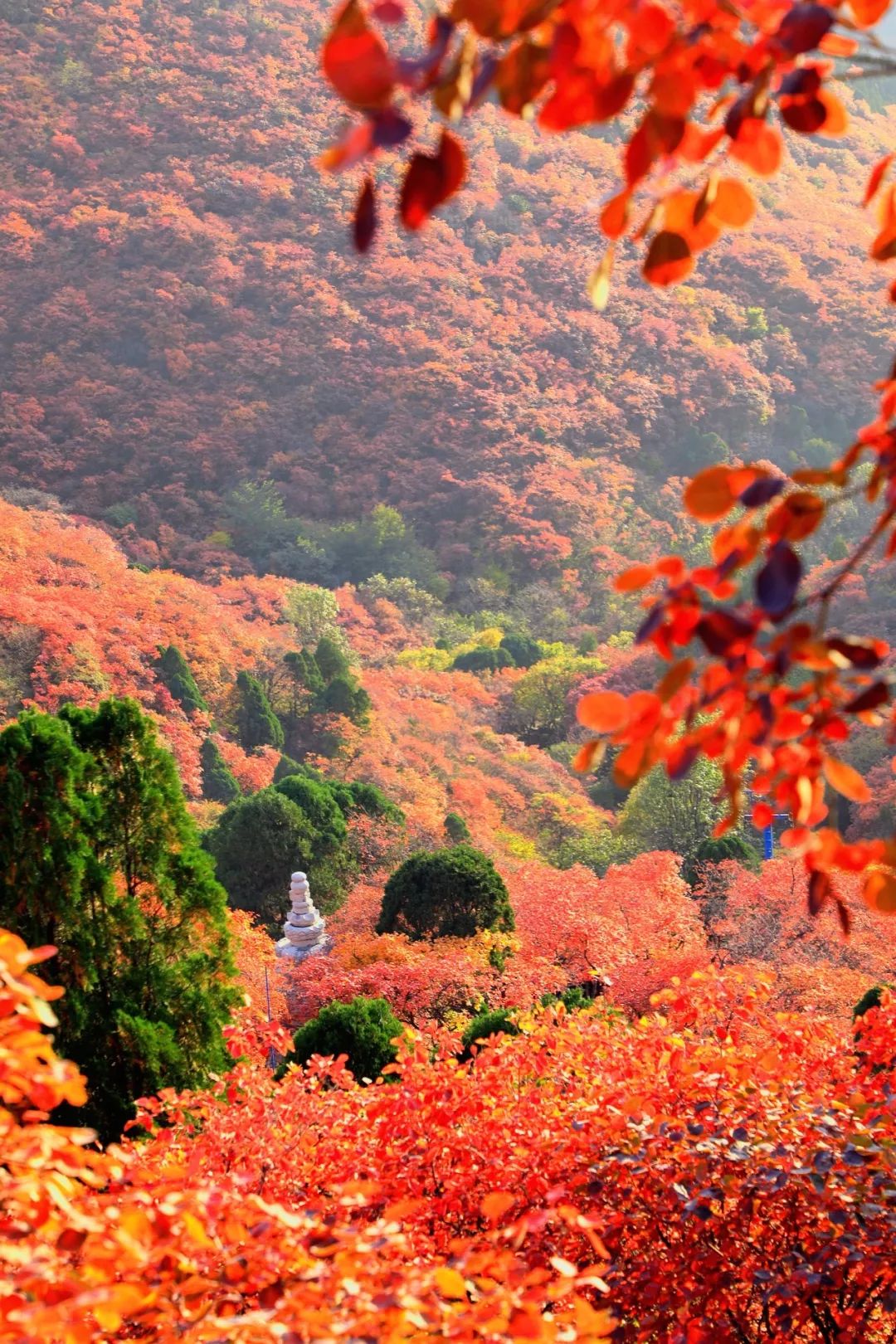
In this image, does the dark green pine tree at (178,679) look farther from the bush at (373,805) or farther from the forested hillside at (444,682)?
the bush at (373,805)

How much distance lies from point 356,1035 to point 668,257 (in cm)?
911

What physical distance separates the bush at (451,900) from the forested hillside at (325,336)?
18696 mm

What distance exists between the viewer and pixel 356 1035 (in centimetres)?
984

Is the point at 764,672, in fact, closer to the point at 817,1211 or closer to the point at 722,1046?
the point at 817,1211

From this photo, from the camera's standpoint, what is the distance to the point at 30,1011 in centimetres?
245

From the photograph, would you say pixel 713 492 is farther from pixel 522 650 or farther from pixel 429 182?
pixel 522 650

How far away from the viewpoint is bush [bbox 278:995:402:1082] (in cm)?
980

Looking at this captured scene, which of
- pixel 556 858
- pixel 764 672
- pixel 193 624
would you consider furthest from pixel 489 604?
pixel 764 672

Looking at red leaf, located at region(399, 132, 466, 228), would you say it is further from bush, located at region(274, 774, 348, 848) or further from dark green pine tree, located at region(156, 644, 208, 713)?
dark green pine tree, located at region(156, 644, 208, 713)

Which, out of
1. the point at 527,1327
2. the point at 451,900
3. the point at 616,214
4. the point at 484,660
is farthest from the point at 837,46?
the point at 484,660

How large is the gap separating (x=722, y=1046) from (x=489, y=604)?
27380 millimetres

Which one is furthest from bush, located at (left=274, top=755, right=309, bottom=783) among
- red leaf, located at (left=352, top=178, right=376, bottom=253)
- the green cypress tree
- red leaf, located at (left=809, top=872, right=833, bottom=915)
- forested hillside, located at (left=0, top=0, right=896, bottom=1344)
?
red leaf, located at (left=352, top=178, right=376, bottom=253)

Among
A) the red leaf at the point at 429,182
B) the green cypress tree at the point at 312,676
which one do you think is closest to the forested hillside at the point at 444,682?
the red leaf at the point at 429,182

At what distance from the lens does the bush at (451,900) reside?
13781 millimetres
